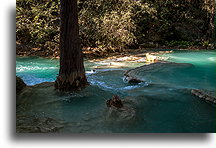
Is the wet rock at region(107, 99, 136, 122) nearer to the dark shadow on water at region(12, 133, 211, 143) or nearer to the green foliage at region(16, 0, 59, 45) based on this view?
the dark shadow on water at region(12, 133, 211, 143)

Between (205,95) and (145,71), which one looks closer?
(205,95)

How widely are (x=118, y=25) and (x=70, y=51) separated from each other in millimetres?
6581

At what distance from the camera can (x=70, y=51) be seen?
187 inches

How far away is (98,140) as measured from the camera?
315cm

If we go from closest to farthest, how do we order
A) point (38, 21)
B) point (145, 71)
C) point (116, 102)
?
point (116, 102), point (145, 71), point (38, 21)

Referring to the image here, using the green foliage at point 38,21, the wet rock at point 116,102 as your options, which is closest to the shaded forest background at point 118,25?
the green foliage at point 38,21

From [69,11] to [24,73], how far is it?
423 cm

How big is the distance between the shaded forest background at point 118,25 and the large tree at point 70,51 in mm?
3236

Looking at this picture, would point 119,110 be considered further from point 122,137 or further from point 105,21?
point 105,21

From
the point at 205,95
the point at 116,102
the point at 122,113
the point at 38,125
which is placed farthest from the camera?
the point at 205,95

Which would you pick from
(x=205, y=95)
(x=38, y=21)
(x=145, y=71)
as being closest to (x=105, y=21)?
(x=38, y=21)

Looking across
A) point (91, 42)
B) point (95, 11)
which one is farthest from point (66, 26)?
point (91, 42)

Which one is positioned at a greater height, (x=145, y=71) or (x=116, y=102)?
(x=145, y=71)
